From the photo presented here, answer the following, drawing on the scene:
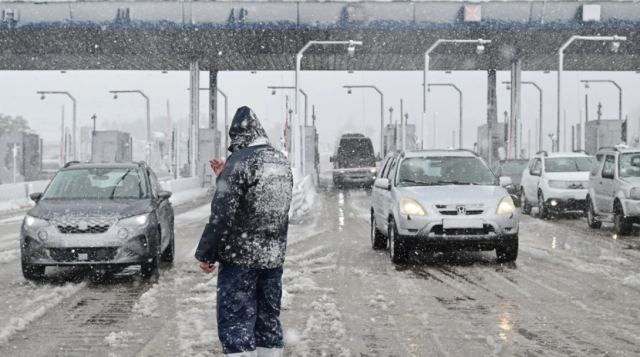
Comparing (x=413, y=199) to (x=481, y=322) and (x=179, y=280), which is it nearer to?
(x=179, y=280)

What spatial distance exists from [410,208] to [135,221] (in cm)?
384

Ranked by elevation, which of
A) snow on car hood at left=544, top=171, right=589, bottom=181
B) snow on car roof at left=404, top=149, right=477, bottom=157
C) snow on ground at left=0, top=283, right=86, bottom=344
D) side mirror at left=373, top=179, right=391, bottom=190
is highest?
snow on car roof at left=404, top=149, right=477, bottom=157

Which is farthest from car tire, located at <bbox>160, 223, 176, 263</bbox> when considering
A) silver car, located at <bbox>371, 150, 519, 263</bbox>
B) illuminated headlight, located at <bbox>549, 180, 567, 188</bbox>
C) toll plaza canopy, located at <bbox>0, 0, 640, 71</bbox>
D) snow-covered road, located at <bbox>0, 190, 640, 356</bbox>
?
toll plaza canopy, located at <bbox>0, 0, 640, 71</bbox>

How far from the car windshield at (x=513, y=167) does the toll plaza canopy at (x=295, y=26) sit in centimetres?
709

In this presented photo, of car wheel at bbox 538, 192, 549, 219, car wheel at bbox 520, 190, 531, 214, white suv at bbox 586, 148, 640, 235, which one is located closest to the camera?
white suv at bbox 586, 148, 640, 235

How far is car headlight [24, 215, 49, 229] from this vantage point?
10383 mm

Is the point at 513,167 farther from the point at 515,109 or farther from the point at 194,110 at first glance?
the point at 194,110

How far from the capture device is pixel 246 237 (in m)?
5.07

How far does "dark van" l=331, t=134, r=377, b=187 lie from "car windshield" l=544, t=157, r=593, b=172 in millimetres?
22915

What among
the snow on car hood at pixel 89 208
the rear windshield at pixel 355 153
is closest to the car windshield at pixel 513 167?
the rear windshield at pixel 355 153

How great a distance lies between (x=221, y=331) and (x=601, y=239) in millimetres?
12932

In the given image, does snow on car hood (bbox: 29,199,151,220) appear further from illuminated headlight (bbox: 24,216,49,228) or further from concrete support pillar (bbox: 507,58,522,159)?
concrete support pillar (bbox: 507,58,522,159)

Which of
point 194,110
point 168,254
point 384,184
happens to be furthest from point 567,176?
point 194,110

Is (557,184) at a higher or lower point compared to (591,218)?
higher
